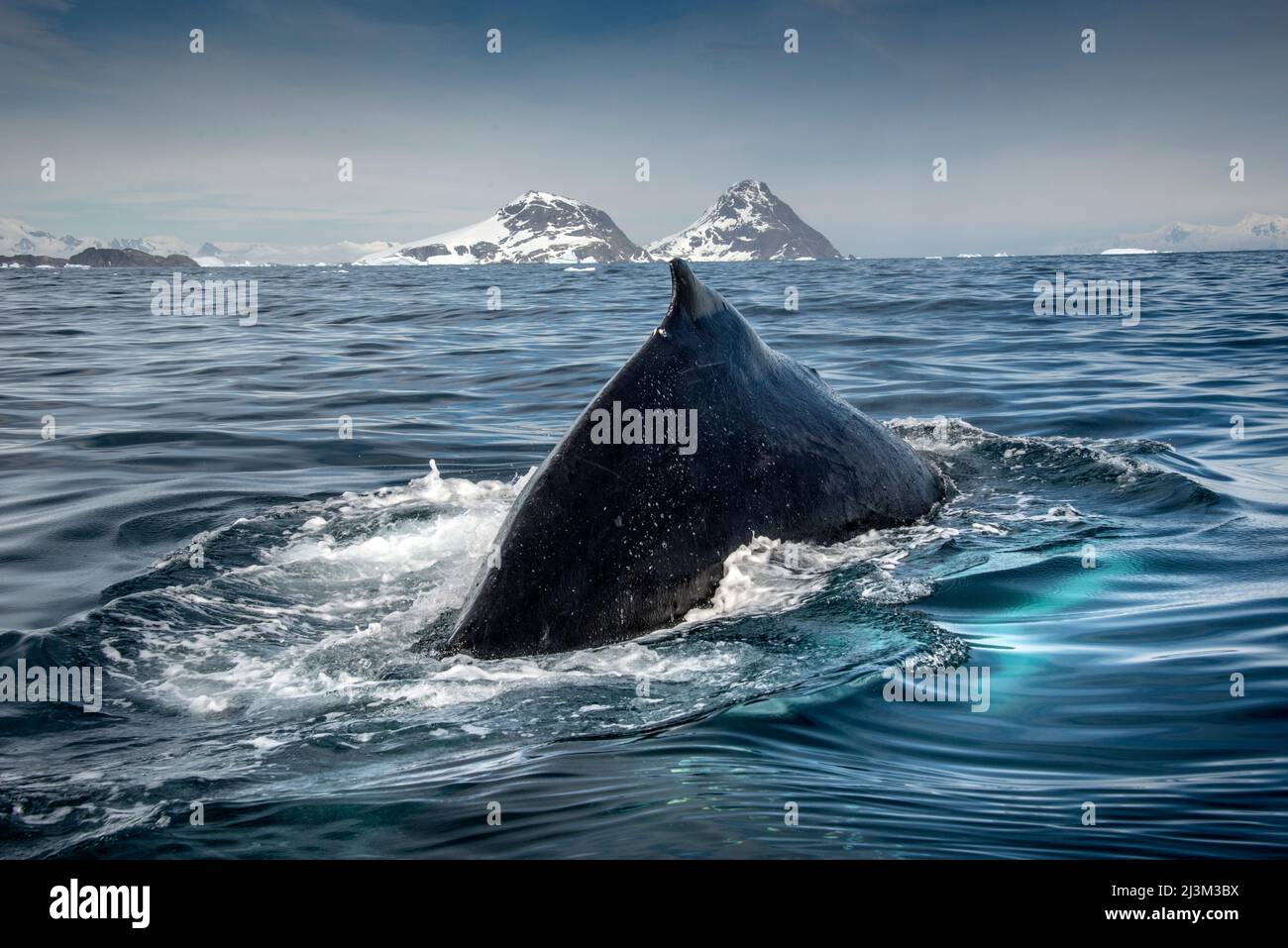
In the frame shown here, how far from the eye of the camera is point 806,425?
17.5ft

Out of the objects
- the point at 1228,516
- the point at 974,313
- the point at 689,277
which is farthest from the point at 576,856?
the point at 974,313

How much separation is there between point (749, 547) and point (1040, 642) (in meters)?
1.53

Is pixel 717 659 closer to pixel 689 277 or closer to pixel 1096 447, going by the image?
pixel 689 277
